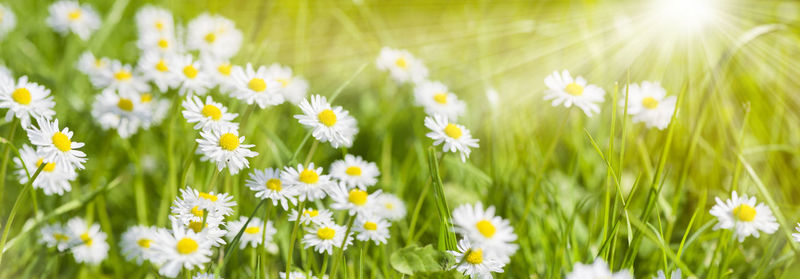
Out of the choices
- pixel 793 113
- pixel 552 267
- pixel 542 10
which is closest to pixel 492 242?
pixel 552 267

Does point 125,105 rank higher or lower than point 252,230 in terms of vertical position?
higher

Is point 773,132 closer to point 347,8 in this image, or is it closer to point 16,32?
point 347,8

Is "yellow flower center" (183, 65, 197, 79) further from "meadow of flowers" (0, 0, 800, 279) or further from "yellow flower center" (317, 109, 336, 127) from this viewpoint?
"yellow flower center" (317, 109, 336, 127)

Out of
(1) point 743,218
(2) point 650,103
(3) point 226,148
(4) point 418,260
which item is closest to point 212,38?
(3) point 226,148

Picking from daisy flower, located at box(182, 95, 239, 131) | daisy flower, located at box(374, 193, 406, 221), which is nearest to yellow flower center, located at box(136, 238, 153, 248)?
daisy flower, located at box(182, 95, 239, 131)

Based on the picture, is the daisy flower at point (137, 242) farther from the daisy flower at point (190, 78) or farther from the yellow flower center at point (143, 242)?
the daisy flower at point (190, 78)

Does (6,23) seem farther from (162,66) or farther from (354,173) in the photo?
(354,173)
